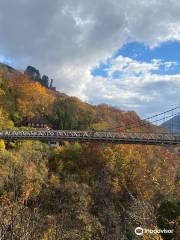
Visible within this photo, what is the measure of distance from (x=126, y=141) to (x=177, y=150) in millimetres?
29534

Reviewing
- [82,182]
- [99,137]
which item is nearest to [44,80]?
[82,182]

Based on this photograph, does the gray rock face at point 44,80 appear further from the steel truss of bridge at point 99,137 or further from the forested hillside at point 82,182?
the steel truss of bridge at point 99,137

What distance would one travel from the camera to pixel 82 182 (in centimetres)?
4762

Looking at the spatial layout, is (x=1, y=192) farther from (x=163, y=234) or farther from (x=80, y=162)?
(x=163, y=234)

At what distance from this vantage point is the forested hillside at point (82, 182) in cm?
3619

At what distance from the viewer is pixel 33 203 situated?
4162 cm

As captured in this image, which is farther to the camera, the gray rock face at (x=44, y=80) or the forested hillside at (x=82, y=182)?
the gray rock face at (x=44, y=80)

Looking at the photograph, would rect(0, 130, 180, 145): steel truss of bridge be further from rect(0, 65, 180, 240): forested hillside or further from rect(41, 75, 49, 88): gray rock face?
rect(41, 75, 49, 88): gray rock face

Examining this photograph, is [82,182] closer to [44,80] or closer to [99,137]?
[99,137]

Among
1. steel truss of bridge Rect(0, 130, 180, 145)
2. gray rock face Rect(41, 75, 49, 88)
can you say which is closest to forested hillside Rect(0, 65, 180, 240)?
steel truss of bridge Rect(0, 130, 180, 145)

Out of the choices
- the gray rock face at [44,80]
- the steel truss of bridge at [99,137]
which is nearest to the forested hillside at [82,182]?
the steel truss of bridge at [99,137]

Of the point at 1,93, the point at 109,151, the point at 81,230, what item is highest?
the point at 1,93

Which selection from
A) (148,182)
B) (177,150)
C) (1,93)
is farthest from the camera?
(177,150)

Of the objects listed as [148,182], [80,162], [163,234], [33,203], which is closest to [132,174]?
[148,182]
